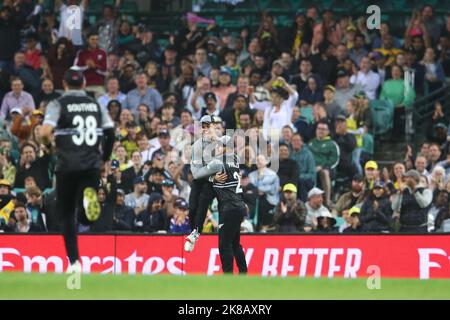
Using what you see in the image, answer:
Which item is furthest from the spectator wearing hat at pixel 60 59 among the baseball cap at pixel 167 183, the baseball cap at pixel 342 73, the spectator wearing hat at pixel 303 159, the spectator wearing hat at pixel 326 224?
the spectator wearing hat at pixel 326 224

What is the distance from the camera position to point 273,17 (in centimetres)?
2747

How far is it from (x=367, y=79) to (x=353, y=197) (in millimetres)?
3350

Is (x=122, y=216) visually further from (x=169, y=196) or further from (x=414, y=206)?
(x=414, y=206)

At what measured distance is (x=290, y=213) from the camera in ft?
69.7

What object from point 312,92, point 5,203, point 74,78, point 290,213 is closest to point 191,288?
point 74,78

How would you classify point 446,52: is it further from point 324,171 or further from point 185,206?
point 185,206

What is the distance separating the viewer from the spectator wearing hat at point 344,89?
24.5 metres

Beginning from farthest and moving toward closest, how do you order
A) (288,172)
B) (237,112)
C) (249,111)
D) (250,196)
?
(237,112)
(249,111)
(288,172)
(250,196)

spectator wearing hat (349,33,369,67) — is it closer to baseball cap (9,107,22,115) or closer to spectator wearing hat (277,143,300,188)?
spectator wearing hat (277,143,300,188)

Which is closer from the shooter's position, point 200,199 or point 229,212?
point 229,212

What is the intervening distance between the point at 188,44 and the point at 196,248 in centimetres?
754

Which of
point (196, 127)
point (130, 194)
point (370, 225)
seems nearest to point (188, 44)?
point (196, 127)

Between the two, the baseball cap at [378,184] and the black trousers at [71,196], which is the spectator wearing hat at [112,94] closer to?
the baseball cap at [378,184]

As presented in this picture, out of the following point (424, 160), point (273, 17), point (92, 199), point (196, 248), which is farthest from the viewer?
point (273, 17)
